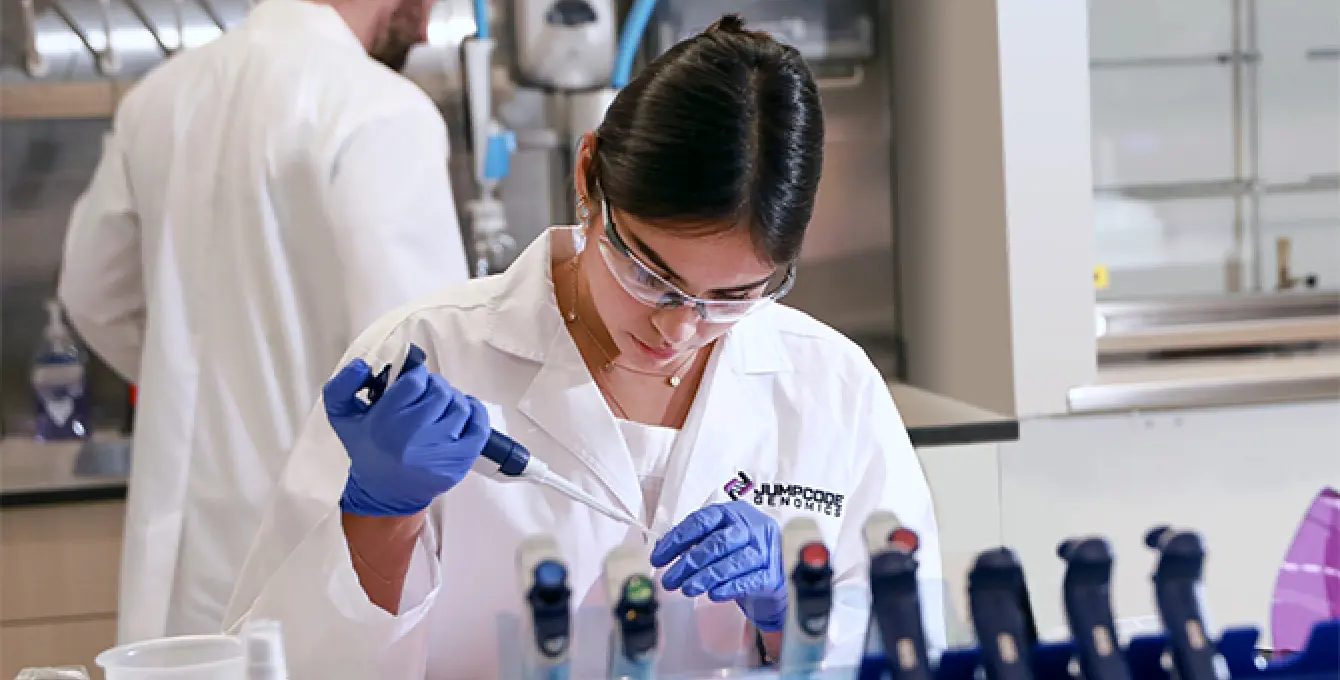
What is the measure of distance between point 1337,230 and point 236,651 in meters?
2.93

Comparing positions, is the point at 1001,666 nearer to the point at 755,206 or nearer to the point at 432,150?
the point at 755,206

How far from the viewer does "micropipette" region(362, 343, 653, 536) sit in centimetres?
105

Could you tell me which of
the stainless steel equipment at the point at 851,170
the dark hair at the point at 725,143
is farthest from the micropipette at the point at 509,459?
the stainless steel equipment at the point at 851,170

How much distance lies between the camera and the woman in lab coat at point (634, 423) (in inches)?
41.4

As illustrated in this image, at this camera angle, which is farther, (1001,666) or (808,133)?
(808,133)

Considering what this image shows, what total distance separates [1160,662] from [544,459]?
0.73 m

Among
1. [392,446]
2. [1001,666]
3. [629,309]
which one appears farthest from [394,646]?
[1001,666]

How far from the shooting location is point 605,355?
1.41m

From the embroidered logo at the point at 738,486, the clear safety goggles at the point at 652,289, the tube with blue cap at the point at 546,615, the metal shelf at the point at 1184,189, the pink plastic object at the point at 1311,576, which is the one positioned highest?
the clear safety goggles at the point at 652,289

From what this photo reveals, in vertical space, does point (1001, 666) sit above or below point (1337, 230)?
above

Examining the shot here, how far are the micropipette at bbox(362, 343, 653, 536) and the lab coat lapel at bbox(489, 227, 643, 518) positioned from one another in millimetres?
59

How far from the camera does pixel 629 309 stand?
4.27 ft

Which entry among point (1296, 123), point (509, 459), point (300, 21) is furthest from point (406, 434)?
point (1296, 123)

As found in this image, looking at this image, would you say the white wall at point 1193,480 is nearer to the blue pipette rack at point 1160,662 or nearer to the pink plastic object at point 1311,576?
the pink plastic object at point 1311,576
